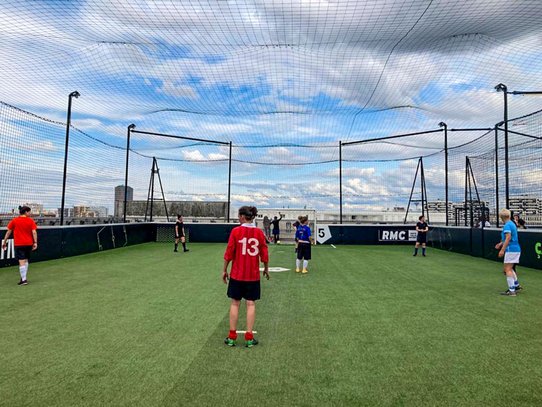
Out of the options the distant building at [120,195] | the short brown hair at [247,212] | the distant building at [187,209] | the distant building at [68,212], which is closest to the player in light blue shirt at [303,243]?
the short brown hair at [247,212]

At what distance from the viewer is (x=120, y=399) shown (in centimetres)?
338

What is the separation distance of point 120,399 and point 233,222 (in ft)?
70.4

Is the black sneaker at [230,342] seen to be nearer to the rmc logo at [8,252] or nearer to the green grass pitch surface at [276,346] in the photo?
the green grass pitch surface at [276,346]

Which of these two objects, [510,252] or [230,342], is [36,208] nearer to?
[230,342]

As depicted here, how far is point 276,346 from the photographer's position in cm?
484

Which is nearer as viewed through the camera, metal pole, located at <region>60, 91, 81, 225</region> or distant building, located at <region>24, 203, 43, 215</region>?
distant building, located at <region>24, 203, 43, 215</region>

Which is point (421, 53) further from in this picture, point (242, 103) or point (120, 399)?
point (120, 399)

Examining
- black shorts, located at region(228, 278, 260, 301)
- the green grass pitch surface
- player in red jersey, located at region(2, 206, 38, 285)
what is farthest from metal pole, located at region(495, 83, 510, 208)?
player in red jersey, located at region(2, 206, 38, 285)

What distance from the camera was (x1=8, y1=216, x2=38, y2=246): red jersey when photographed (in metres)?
9.16

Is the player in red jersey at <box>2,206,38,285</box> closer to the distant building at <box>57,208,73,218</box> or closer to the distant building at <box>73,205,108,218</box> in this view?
the distant building at <box>57,208,73,218</box>

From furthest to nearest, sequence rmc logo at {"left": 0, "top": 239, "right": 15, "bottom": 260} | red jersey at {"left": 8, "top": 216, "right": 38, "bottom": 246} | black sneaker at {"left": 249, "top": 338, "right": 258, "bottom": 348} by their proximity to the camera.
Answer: rmc logo at {"left": 0, "top": 239, "right": 15, "bottom": 260} < red jersey at {"left": 8, "top": 216, "right": 38, "bottom": 246} < black sneaker at {"left": 249, "top": 338, "right": 258, "bottom": 348}

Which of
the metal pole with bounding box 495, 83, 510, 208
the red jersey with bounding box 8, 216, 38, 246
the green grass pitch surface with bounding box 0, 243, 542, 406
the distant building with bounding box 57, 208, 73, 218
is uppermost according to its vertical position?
the metal pole with bounding box 495, 83, 510, 208

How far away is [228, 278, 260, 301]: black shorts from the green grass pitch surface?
2.02 ft

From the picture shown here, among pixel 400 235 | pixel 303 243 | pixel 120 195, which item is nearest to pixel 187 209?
pixel 120 195
